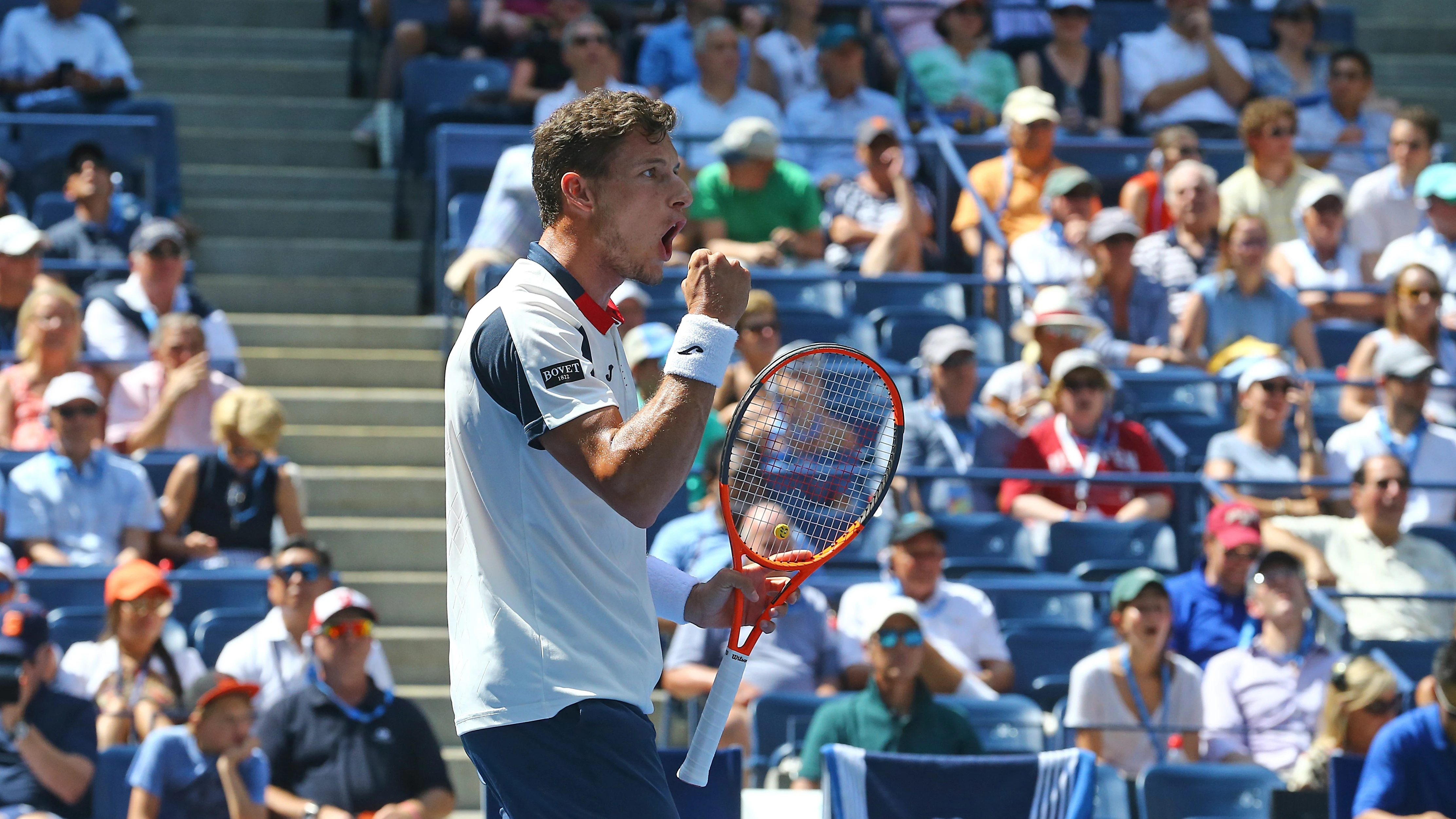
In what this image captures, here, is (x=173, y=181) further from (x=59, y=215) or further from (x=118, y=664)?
(x=118, y=664)

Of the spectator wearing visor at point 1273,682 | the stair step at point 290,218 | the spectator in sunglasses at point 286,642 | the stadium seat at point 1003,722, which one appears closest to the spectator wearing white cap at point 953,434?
the spectator wearing visor at point 1273,682

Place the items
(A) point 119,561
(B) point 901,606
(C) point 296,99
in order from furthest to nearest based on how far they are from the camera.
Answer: (C) point 296,99 < (A) point 119,561 < (B) point 901,606

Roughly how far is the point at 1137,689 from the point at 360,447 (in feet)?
13.5

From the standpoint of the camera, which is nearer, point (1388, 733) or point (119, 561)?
point (1388, 733)

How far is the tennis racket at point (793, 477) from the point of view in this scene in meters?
2.97

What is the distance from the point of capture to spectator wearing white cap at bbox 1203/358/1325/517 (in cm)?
796

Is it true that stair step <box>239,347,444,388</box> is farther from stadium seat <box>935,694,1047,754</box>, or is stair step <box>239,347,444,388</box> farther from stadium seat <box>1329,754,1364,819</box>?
stadium seat <box>1329,754,1364,819</box>

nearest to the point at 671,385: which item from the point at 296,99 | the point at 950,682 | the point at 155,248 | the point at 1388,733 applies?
the point at 1388,733

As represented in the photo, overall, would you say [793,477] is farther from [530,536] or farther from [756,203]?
[756,203]

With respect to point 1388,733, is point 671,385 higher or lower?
higher

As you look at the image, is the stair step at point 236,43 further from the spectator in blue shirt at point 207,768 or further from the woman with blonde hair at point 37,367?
the spectator in blue shirt at point 207,768

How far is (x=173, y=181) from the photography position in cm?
1000

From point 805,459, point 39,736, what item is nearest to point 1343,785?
point 805,459

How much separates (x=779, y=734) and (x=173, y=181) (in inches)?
210
